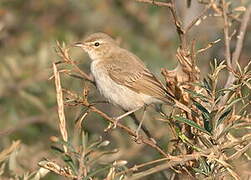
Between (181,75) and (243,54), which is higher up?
(243,54)

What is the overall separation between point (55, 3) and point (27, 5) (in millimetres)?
301

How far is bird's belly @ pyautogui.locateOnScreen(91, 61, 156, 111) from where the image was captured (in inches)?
178

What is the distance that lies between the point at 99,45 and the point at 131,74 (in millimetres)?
550

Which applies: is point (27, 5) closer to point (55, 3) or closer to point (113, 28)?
Result: point (55, 3)

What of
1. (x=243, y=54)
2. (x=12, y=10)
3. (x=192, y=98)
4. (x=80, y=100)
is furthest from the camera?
(x=12, y=10)

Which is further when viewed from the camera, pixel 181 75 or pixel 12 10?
pixel 12 10

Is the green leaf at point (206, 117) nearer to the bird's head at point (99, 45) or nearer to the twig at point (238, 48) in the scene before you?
the twig at point (238, 48)

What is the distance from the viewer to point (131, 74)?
4.82 m

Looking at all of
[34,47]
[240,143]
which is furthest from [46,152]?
[240,143]

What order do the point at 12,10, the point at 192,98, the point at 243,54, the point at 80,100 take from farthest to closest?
the point at 12,10
the point at 243,54
the point at 80,100
the point at 192,98

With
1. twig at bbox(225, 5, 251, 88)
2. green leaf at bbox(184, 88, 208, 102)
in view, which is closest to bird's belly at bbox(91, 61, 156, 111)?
twig at bbox(225, 5, 251, 88)

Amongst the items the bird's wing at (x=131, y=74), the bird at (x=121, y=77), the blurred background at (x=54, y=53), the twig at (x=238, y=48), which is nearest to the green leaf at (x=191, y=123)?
the twig at (x=238, y=48)

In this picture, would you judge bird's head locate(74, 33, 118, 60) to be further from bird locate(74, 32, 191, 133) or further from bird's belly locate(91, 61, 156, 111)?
bird's belly locate(91, 61, 156, 111)

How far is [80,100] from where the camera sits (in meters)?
3.08
